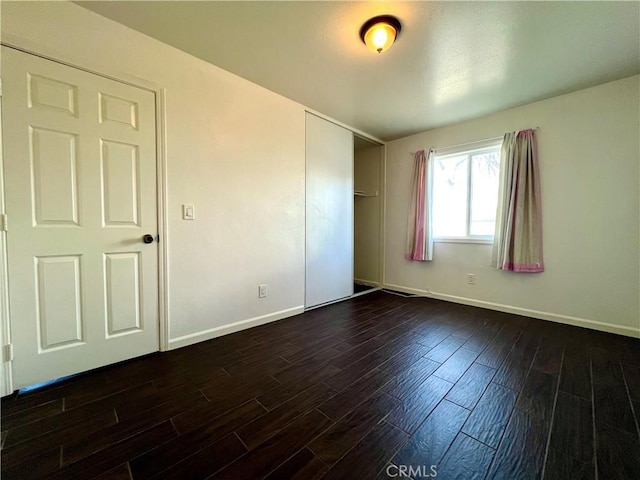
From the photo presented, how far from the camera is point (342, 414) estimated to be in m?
1.39

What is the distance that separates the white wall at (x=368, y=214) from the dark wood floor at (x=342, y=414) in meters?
2.40

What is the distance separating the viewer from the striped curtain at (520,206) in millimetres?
2916

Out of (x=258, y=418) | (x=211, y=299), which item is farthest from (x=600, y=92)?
(x=211, y=299)

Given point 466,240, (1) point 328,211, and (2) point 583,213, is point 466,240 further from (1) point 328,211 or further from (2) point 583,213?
(1) point 328,211

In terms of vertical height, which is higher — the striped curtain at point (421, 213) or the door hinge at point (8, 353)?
the striped curtain at point (421, 213)

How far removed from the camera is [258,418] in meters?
1.36

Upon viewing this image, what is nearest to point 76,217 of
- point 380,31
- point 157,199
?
point 157,199

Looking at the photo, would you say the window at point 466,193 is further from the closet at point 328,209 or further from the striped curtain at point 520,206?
the closet at point 328,209

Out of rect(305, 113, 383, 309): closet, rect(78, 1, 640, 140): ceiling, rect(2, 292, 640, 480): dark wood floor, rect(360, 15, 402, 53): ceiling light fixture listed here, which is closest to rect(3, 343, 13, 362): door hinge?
rect(2, 292, 640, 480): dark wood floor

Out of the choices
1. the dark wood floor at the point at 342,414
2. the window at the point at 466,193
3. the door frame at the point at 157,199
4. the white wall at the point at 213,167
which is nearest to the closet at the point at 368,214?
the window at the point at 466,193

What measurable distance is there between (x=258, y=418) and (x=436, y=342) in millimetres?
1696

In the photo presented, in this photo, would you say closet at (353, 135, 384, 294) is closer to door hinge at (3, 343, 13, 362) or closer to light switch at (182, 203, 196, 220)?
light switch at (182, 203, 196, 220)

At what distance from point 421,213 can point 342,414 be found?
3.15 meters

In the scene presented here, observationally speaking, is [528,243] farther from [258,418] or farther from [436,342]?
[258,418]
